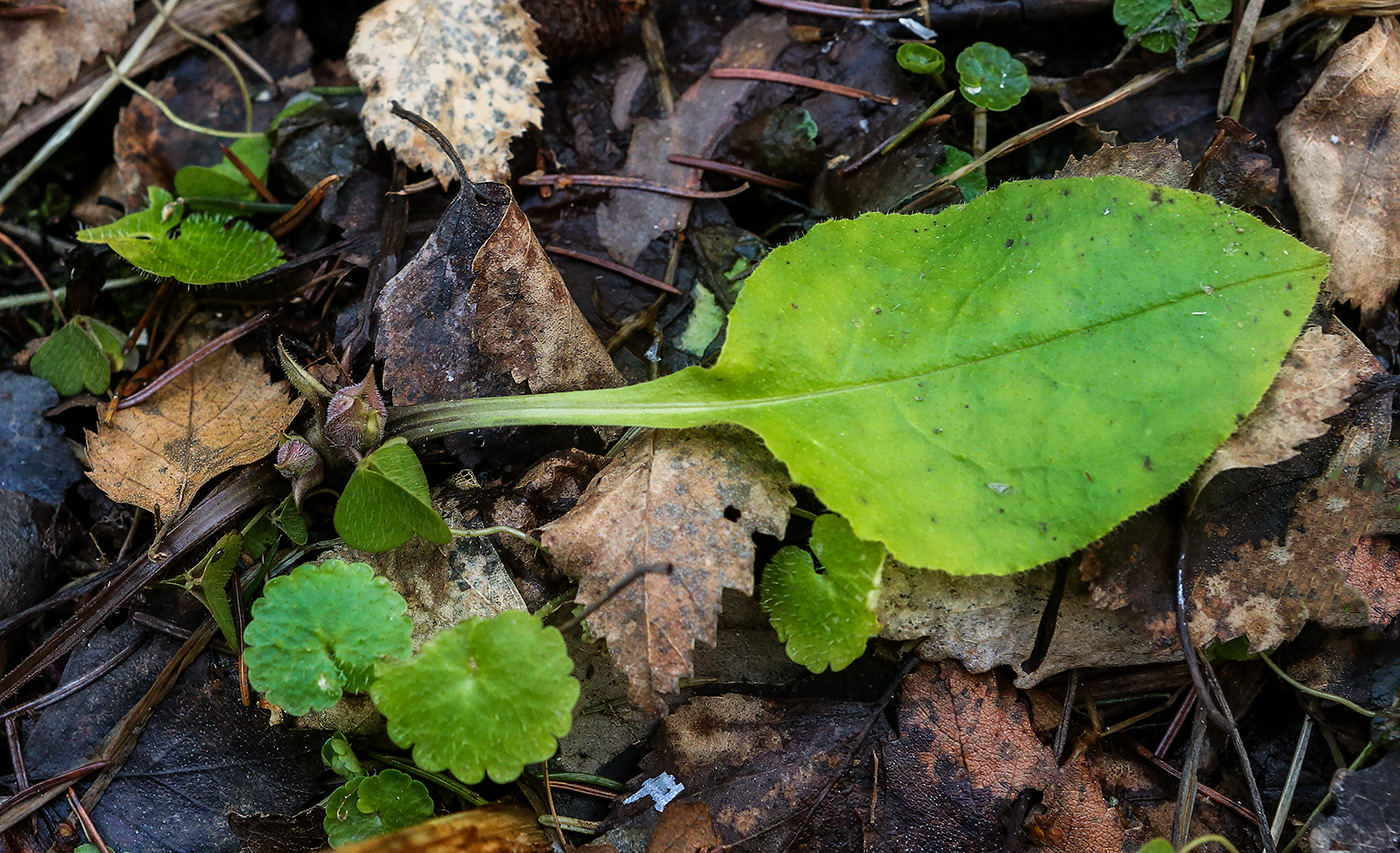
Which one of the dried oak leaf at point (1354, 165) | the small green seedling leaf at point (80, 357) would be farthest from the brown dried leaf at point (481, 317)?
the dried oak leaf at point (1354, 165)

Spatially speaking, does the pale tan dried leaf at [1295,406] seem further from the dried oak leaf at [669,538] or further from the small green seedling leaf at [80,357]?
the small green seedling leaf at [80,357]

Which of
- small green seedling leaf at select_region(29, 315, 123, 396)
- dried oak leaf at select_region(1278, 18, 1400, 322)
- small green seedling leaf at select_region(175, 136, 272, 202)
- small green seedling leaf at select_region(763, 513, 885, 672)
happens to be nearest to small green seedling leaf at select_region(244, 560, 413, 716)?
small green seedling leaf at select_region(763, 513, 885, 672)

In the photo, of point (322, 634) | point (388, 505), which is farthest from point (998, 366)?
point (322, 634)

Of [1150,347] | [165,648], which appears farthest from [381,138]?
[1150,347]

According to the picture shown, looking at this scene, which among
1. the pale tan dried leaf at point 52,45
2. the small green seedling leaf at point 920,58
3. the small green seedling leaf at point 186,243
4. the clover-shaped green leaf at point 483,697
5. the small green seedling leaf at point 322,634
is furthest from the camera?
the pale tan dried leaf at point 52,45

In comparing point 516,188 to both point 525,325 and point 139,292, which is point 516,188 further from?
point 139,292

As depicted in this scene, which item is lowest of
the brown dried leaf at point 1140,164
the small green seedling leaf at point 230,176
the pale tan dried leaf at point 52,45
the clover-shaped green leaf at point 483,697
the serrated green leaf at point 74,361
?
the clover-shaped green leaf at point 483,697
